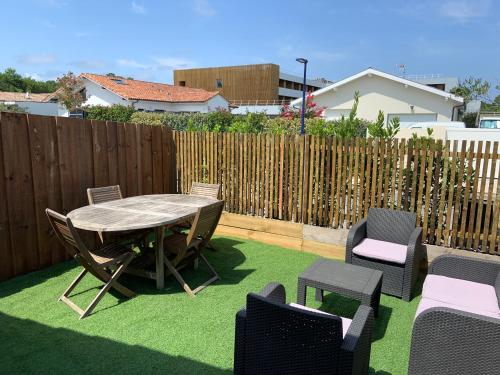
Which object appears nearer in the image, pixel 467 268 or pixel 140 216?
pixel 467 268

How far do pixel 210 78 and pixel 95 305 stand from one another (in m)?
56.7

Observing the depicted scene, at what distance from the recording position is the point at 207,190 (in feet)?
19.1

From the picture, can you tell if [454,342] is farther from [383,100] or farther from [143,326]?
[383,100]

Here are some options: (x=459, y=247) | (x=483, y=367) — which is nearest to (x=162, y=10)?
(x=459, y=247)

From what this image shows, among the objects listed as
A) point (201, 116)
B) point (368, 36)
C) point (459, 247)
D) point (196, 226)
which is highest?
point (368, 36)

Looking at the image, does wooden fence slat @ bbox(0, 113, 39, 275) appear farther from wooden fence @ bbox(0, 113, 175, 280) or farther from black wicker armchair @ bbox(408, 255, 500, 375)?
black wicker armchair @ bbox(408, 255, 500, 375)

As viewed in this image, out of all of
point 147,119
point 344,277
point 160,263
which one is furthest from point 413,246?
point 147,119

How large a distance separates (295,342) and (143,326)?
6.48ft

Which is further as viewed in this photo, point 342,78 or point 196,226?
point 342,78

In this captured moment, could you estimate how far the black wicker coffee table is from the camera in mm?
3113

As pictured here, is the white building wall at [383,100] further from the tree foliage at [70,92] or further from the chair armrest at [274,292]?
the tree foliage at [70,92]

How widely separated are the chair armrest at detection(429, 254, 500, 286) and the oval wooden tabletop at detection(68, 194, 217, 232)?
2772mm

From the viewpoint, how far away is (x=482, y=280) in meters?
3.30

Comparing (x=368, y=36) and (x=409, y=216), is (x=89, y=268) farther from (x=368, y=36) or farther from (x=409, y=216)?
(x=368, y=36)
